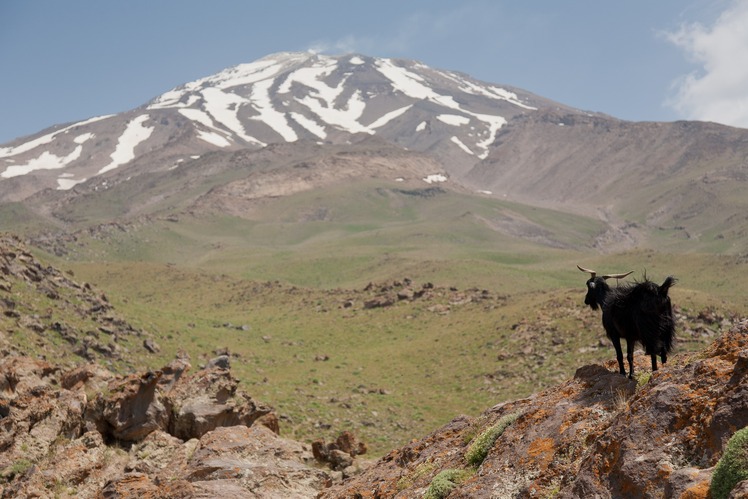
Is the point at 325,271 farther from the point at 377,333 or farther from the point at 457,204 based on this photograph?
the point at 457,204

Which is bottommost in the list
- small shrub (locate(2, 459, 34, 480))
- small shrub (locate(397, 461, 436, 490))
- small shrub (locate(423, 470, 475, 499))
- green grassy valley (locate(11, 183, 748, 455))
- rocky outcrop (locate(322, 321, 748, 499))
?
green grassy valley (locate(11, 183, 748, 455))

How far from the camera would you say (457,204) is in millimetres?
189125

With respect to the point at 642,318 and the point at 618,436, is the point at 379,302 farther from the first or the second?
the point at 618,436

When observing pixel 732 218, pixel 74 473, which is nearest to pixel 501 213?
pixel 732 218

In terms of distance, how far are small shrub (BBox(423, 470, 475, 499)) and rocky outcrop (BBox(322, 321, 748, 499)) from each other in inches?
3.7

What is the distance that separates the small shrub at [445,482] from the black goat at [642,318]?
8.41ft

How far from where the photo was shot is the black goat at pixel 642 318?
894cm

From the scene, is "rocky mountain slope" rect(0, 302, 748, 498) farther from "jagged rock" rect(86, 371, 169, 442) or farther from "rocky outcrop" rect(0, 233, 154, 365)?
"rocky outcrop" rect(0, 233, 154, 365)

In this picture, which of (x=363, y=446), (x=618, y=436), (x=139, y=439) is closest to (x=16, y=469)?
(x=139, y=439)

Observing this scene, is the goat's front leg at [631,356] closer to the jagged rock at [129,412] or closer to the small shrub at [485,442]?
the small shrub at [485,442]

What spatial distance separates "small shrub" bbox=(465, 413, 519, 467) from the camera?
9203mm

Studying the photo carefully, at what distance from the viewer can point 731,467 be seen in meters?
5.55

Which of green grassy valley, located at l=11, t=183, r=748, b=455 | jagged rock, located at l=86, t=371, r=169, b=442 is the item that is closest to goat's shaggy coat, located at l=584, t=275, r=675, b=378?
jagged rock, located at l=86, t=371, r=169, b=442

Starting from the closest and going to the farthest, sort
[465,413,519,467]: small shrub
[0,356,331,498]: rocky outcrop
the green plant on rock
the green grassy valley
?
the green plant on rock, [465,413,519,467]: small shrub, [0,356,331,498]: rocky outcrop, the green grassy valley
